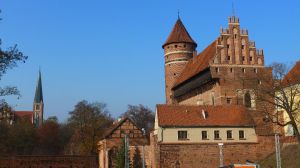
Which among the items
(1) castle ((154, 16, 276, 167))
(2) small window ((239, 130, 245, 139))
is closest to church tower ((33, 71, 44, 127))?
(1) castle ((154, 16, 276, 167))

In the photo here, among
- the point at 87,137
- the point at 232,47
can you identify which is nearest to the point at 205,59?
the point at 232,47

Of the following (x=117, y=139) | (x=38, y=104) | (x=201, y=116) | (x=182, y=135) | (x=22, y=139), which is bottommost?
(x=117, y=139)

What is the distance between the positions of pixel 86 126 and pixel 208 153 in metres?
24.4

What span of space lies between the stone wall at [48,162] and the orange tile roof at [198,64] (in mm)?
27272

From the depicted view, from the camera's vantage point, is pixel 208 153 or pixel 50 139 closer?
pixel 208 153

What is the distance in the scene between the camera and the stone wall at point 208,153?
3866cm

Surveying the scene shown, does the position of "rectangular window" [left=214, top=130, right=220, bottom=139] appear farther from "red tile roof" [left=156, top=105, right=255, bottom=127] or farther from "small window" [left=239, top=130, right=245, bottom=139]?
"small window" [left=239, top=130, right=245, bottom=139]

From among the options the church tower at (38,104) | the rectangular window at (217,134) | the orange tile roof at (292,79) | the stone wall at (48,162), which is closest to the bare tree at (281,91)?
the orange tile roof at (292,79)

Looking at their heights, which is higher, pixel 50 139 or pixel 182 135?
pixel 50 139

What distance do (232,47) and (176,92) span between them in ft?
44.7

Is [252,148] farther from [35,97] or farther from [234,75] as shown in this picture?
[35,97]

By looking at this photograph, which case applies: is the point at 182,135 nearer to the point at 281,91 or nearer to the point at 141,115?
the point at 281,91

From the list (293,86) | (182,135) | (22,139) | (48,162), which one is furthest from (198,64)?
(22,139)

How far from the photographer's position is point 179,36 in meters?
60.1
